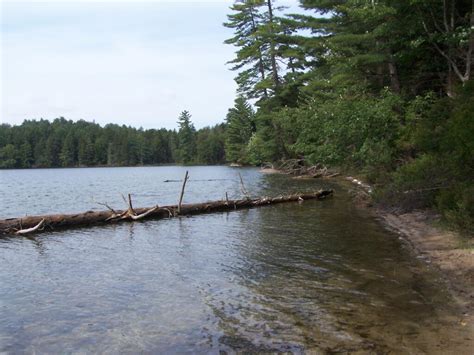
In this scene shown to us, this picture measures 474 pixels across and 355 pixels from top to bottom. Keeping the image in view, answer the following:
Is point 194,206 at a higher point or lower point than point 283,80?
lower

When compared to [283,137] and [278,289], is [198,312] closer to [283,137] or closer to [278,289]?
[278,289]

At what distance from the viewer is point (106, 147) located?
136375 millimetres

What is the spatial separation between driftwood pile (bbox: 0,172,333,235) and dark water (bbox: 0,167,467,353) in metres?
1.20

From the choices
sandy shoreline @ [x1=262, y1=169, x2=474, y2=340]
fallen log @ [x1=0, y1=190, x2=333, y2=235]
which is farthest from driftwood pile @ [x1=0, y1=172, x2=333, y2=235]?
sandy shoreline @ [x1=262, y1=169, x2=474, y2=340]

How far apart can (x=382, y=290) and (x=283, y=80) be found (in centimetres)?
3968

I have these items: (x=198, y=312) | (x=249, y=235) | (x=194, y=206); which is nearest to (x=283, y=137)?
(x=194, y=206)

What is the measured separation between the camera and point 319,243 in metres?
13.3

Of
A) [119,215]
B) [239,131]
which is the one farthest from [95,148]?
[119,215]

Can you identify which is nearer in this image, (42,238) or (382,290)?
(382,290)

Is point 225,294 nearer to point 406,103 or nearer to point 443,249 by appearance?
point 443,249

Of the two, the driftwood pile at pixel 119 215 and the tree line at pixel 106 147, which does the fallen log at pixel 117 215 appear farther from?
the tree line at pixel 106 147

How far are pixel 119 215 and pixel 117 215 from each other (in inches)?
3.8

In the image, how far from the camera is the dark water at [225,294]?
656cm

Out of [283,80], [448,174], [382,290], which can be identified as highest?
[283,80]
